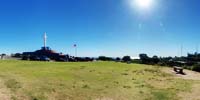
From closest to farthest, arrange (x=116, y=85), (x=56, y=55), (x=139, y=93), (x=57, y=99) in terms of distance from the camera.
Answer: (x=57, y=99) → (x=139, y=93) → (x=116, y=85) → (x=56, y=55)

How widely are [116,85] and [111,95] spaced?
3879mm

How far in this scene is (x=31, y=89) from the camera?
18.1 meters

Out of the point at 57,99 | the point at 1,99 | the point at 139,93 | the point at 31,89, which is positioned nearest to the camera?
the point at 1,99

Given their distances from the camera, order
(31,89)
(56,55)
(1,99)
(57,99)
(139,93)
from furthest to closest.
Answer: (56,55) < (139,93) < (31,89) < (57,99) < (1,99)

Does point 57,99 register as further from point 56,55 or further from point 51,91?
point 56,55

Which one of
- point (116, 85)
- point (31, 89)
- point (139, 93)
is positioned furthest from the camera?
point (116, 85)

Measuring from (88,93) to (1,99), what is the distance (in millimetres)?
5232

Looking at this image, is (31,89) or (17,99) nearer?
(17,99)

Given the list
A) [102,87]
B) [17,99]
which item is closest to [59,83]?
[102,87]

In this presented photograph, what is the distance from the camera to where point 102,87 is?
68.7 ft

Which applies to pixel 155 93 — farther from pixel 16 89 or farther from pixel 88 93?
pixel 16 89

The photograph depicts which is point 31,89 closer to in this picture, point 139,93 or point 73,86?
point 73,86

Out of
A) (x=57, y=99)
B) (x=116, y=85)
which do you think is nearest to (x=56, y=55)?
(x=116, y=85)

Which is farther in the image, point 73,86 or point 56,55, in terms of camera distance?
point 56,55
